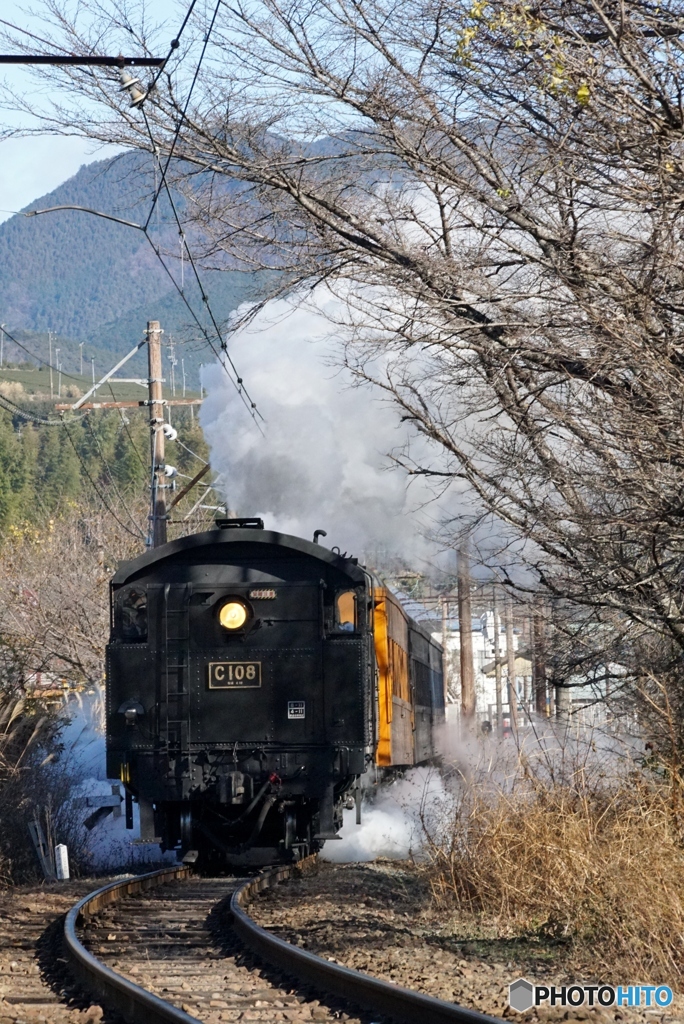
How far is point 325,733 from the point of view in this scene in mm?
12391

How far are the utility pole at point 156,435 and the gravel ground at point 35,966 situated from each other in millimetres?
8743

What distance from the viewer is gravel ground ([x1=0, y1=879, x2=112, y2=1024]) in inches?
267

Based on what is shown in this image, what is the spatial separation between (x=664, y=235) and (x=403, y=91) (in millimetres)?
2557

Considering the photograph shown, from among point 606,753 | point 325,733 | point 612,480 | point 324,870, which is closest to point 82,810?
point 324,870

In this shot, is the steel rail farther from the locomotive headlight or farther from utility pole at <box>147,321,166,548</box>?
utility pole at <box>147,321,166,548</box>

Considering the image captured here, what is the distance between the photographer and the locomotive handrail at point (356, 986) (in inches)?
228

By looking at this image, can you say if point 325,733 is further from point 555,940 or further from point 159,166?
point 159,166

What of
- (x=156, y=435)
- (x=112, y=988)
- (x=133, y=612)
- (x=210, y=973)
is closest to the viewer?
(x=112, y=988)

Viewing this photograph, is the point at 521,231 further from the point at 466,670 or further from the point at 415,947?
the point at 466,670

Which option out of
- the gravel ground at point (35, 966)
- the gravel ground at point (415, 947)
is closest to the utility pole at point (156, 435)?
the gravel ground at point (35, 966)

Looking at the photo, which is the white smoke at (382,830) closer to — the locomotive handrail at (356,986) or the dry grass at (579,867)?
the dry grass at (579,867)

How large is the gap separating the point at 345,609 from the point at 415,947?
191 inches

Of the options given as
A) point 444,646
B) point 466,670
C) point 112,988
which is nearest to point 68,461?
point 444,646

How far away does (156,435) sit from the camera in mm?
22812
